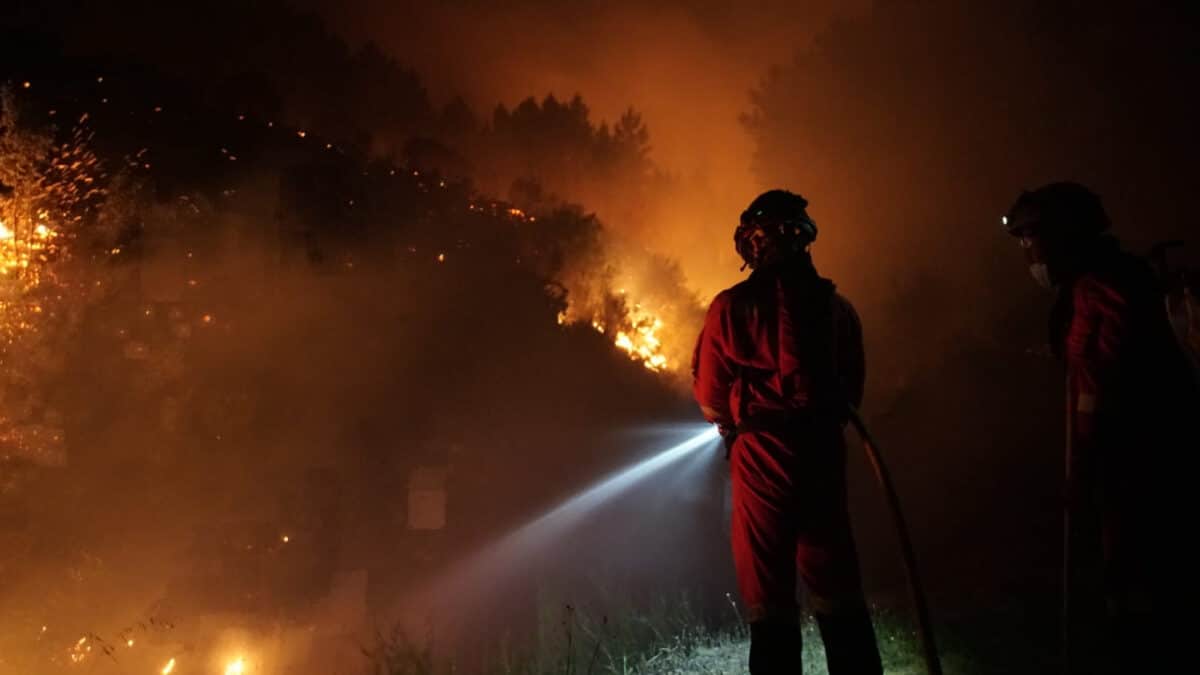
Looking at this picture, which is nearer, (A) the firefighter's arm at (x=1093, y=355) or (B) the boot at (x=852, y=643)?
(A) the firefighter's arm at (x=1093, y=355)

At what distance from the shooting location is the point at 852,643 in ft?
9.13

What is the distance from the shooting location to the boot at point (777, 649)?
8.83ft

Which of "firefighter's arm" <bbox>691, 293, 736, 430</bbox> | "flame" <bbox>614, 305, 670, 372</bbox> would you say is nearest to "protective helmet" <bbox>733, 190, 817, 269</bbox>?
"firefighter's arm" <bbox>691, 293, 736, 430</bbox>

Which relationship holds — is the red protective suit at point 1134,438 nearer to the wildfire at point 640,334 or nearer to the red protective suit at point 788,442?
the red protective suit at point 788,442

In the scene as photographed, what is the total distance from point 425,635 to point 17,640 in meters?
3.64

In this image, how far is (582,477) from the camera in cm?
997

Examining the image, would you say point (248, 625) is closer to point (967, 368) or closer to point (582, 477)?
point (582, 477)

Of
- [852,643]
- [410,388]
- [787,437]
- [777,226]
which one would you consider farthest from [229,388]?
[852,643]

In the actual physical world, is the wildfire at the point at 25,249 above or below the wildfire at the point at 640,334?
above

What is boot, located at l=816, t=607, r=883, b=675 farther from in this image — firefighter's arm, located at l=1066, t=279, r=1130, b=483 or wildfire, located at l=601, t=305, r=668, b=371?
wildfire, located at l=601, t=305, r=668, b=371

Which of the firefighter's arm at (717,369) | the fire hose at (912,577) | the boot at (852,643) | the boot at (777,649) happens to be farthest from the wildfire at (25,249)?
the boot at (852,643)

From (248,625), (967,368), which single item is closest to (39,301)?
(248,625)

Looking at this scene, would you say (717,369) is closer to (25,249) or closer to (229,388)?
(229,388)

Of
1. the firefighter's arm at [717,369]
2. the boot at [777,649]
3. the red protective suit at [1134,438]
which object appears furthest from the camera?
the firefighter's arm at [717,369]
